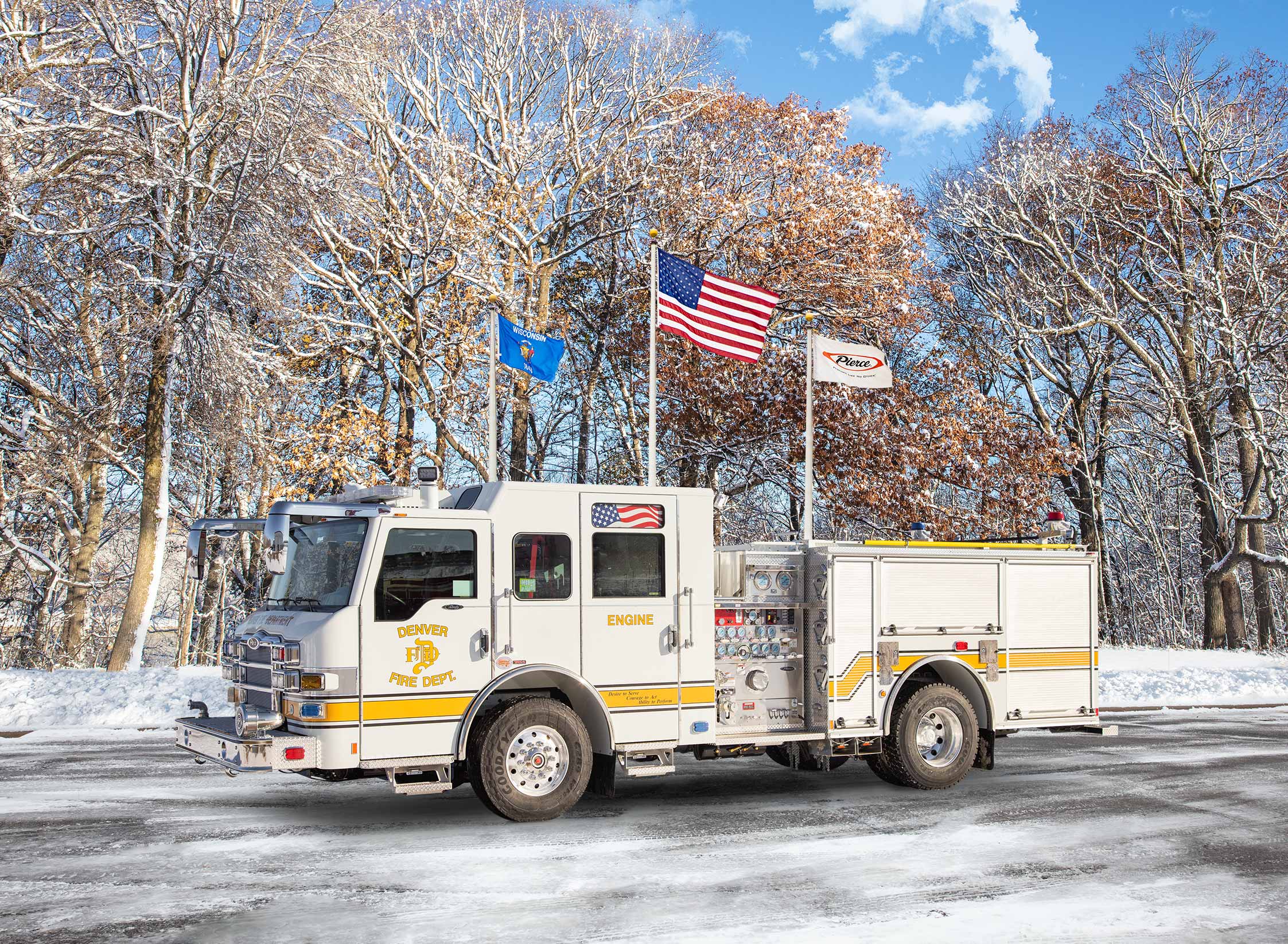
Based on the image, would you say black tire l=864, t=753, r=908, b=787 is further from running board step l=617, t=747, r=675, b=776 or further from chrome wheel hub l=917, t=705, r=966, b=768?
running board step l=617, t=747, r=675, b=776

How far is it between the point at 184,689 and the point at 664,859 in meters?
11.7

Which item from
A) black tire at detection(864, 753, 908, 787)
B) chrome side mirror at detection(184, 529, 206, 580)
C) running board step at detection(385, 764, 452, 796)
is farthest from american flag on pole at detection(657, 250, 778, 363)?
running board step at detection(385, 764, 452, 796)

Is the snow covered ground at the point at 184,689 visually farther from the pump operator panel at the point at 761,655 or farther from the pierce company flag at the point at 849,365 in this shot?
the pump operator panel at the point at 761,655

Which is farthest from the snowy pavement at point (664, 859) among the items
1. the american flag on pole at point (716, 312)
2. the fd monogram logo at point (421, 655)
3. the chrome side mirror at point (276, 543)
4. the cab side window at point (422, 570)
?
the american flag on pole at point (716, 312)

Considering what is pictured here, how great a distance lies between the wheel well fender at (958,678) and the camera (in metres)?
11.1

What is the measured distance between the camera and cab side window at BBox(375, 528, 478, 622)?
29.0 ft

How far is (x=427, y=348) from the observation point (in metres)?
26.6

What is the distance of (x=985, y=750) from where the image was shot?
38.2 ft

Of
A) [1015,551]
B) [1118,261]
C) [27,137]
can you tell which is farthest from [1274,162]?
[27,137]

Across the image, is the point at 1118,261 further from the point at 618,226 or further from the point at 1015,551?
the point at 1015,551

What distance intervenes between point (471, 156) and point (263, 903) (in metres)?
22.1

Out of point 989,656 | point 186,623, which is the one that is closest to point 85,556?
point 186,623

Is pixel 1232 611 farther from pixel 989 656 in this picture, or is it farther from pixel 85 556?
pixel 85 556

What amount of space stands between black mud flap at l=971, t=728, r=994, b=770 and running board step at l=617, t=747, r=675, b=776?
11.7 feet
